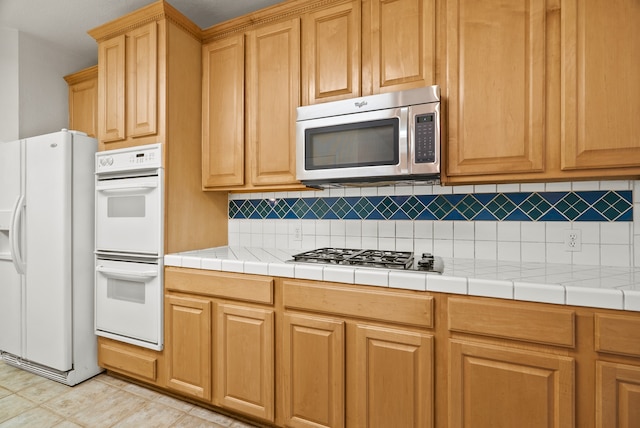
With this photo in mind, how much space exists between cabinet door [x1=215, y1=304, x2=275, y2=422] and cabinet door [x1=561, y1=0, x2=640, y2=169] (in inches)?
65.7

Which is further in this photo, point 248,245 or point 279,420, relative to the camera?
point 248,245

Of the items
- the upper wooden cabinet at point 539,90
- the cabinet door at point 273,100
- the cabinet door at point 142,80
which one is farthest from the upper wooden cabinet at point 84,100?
the upper wooden cabinet at point 539,90

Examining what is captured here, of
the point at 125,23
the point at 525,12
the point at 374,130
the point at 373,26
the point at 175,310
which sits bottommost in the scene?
the point at 175,310

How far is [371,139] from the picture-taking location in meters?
1.72

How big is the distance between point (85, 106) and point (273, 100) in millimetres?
2142

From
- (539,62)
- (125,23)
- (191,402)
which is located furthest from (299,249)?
(125,23)

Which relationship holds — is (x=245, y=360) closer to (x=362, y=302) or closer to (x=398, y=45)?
(x=362, y=302)

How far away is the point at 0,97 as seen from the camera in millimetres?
2732

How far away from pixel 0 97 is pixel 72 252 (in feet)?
5.53

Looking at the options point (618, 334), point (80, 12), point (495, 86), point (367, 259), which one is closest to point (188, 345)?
point (367, 259)

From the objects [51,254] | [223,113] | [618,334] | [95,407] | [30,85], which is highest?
[30,85]

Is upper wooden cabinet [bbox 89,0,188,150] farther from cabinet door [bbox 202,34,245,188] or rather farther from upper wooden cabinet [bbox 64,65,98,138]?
upper wooden cabinet [bbox 64,65,98,138]

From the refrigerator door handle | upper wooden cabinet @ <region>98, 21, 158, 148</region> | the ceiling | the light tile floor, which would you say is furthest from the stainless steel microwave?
the refrigerator door handle

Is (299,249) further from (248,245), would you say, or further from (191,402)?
(191,402)
